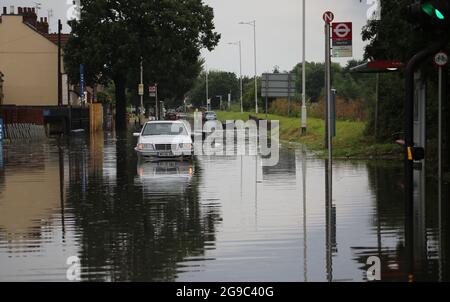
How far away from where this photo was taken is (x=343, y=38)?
2444cm

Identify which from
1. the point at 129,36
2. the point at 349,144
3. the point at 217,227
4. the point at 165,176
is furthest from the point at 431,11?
the point at 129,36

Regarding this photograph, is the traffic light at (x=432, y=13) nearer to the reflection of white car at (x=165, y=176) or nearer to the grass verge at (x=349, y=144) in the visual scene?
the reflection of white car at (x=165, y=176)

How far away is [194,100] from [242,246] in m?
190

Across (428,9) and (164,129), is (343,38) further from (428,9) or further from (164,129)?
(428,9)

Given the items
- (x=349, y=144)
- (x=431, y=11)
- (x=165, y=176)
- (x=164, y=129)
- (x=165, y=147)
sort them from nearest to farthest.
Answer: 1. (x=431, y=11)
2. (x=165, y=176)
3. (x=165, y=147)
4. (x=164, y=129)
5. (x=349, y=144)

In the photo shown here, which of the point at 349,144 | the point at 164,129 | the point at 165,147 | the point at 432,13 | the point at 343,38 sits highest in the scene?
the point at 343,38

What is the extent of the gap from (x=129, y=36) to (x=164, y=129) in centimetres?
3497

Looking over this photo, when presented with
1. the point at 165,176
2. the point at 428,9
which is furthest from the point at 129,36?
the point at 428,9

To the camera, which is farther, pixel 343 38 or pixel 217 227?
pixel 343 38

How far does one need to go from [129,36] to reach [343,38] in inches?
1529

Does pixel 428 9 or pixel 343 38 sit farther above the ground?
pixel 343 38

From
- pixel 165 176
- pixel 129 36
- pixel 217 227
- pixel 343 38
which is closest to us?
pixel 217 227

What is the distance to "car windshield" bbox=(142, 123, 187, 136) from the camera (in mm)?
27438
